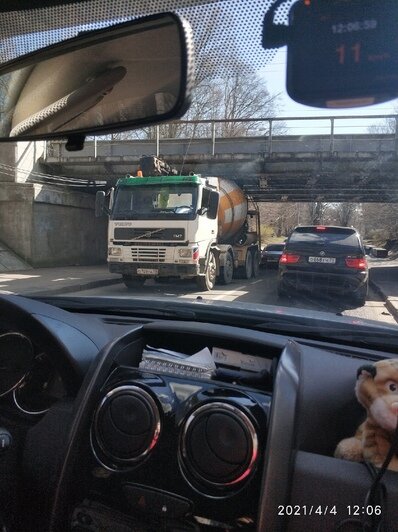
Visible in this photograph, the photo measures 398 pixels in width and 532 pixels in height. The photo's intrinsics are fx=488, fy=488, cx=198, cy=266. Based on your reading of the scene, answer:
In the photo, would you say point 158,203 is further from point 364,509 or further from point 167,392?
point 364,509

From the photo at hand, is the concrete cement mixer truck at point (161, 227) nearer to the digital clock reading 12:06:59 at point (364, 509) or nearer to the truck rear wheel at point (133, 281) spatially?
the truck rear wheel at point (133, 281)

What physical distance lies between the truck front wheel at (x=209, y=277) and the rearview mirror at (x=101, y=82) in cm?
1075

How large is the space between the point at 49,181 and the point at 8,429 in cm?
1818

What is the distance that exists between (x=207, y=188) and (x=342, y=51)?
11831mm

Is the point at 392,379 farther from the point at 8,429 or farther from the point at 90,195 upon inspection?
the point at 90,195

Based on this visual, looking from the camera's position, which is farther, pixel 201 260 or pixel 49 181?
pixel 49 181

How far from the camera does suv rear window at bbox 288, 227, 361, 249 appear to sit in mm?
10680

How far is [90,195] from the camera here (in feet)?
73.5

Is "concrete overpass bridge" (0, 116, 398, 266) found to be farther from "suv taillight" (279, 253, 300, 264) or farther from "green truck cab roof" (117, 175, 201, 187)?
"suv taillight" (279, 253, 300, 264)

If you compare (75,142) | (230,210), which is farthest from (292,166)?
(75,142)

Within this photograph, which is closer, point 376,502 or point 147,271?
point 376,502

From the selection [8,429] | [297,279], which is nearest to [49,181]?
[297,279]

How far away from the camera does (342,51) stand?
1.67 meters
